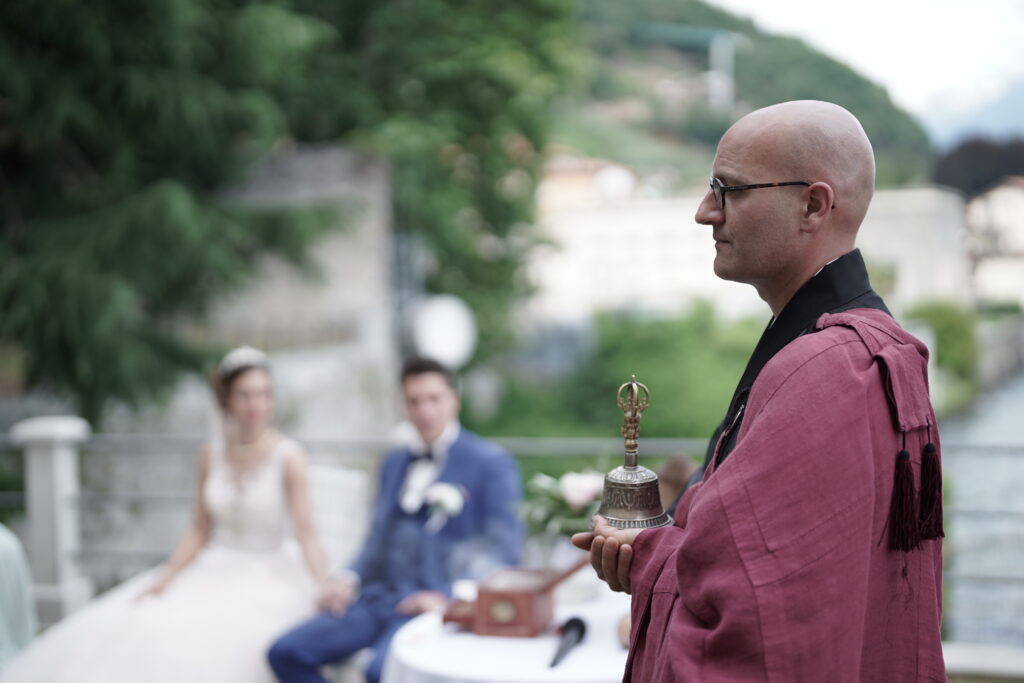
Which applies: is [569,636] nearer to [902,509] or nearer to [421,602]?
[421,602]

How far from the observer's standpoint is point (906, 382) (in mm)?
1390

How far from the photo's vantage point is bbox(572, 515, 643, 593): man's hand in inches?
60.1

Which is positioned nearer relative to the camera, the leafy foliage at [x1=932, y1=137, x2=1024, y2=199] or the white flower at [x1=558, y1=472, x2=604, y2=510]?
the white flower at [x1=558, y1=472, x2=604, y2=510]

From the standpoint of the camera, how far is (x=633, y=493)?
1576 mm

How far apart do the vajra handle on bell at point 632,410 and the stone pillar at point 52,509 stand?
4366 millimetres

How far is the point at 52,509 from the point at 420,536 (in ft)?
8.71

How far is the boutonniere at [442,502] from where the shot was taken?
3479 millimetres

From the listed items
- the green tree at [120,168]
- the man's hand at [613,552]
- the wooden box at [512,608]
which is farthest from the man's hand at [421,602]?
the green tree at [120,168]

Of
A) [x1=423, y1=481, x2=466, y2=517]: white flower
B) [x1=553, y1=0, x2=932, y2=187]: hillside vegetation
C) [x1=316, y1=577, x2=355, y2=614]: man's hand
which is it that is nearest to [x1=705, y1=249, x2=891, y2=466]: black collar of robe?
[x1=423, y1=481, x2=466, y2=517]: white flower

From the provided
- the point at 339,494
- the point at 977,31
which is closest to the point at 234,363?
the point at 339,494

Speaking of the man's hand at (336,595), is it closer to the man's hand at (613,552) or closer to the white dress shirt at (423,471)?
the white dress shirt at (423,471)

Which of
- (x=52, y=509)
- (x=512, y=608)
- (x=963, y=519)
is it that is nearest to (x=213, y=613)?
(x=512, y=608)

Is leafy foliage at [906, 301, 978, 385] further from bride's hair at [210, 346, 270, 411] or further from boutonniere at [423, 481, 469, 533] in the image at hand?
bride's hair at [210, 346, 270, 411]

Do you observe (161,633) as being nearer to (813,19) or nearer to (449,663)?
(449,663)
